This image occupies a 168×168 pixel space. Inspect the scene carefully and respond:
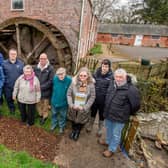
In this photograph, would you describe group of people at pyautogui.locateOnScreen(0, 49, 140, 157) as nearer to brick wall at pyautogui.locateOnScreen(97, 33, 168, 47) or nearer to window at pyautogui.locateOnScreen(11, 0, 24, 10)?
window at pyautogui.locateOnScreen(11, 0, 24, 10)

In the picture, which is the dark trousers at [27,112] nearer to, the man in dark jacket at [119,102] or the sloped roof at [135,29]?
the man in dark jacket at [119,102]

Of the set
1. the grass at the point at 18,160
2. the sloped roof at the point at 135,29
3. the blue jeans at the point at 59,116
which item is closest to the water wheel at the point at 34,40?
the blue jeans at the point at 59,116

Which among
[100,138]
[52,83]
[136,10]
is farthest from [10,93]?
[136,10]

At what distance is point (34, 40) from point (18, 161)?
5132 mm

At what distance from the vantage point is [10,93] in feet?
12.7

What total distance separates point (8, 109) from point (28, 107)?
1104mm

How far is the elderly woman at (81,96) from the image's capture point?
3.08 metres

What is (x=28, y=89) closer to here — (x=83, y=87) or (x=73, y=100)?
(x=73, y=100)

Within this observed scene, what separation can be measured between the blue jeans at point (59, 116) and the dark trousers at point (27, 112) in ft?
1.40

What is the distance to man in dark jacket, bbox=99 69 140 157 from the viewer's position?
271cm

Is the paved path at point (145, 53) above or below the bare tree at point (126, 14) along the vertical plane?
below

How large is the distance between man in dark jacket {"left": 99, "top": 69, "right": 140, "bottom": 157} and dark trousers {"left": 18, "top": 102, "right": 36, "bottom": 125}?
1.59 m

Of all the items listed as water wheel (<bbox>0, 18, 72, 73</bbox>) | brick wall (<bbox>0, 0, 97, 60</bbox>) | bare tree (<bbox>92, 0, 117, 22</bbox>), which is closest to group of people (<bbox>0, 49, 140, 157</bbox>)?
water wheel (<bbox>0, 18, 72, 73</bbox>)

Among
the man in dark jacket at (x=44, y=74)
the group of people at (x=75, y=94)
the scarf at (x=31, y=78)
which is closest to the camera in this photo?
the group of people at (x=75, y=94)
